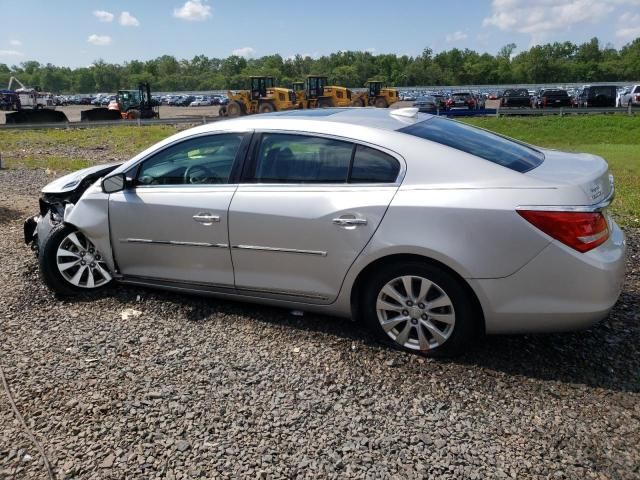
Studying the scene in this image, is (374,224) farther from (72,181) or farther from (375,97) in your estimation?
(375,97)

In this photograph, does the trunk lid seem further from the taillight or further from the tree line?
the tree line

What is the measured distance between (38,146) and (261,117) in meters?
19.8

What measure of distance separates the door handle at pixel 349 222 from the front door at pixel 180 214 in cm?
87

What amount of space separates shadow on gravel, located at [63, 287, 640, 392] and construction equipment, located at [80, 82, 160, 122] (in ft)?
119

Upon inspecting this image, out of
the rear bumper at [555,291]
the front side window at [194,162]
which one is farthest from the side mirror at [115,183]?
the rear bumper at [555,291]

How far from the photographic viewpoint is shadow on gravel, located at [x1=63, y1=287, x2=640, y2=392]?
137 inches

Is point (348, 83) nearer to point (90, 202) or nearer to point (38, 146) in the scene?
point (38, 146)

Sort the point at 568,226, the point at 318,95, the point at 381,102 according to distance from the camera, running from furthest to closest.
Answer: the point at 381,102
the point at 318,95
the point at 568,226

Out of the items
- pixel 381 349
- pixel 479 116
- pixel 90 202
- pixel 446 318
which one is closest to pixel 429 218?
pixel 446 318

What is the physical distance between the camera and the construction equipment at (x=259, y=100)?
1483 inches

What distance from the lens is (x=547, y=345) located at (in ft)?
12.6

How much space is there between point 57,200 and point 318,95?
117ft

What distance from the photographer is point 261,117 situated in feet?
14.3

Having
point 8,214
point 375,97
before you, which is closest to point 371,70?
point 375,97
